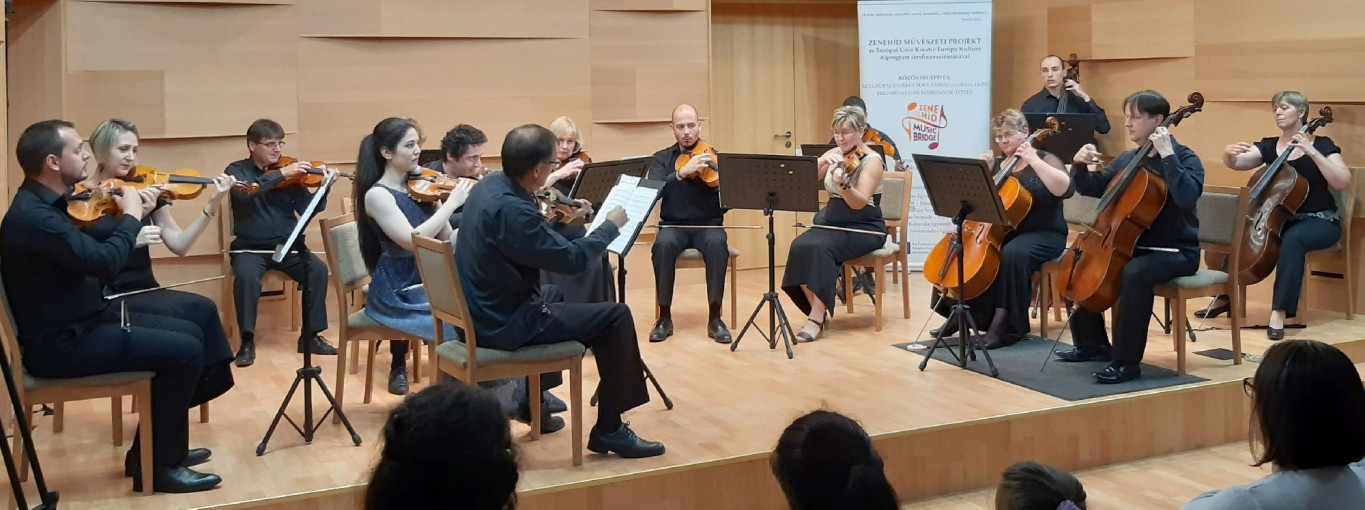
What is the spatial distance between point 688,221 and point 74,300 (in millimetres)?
3273

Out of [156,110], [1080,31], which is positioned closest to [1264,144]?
[1080,31]

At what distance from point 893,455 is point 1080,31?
430cm

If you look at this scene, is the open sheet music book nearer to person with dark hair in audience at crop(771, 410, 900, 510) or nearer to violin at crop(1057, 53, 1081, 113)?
person with dark hair in audience at crop(771, 410, 900, 510)

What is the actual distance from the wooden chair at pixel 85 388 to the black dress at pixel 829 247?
10.4ft

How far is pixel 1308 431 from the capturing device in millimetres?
Result: 2197

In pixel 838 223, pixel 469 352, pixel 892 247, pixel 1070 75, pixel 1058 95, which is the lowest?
pixel 469 352

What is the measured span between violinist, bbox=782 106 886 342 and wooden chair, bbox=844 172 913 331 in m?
0.11

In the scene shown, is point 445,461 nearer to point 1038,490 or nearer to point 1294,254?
point 1038,490

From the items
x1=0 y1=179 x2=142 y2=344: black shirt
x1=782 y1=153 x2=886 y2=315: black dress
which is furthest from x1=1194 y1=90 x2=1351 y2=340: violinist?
x1=0 y1=179 x2=142 y2=344: black shirt

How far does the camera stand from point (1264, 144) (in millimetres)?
6297

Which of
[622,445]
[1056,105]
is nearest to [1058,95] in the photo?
[1056,105]

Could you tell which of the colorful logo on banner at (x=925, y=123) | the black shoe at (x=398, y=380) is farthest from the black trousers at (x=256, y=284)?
the colorful logo on banner at (x=925, y=123)

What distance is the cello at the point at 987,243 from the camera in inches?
217

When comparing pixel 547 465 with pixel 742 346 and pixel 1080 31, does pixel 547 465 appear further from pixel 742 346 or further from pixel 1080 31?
pixel 1080 31
